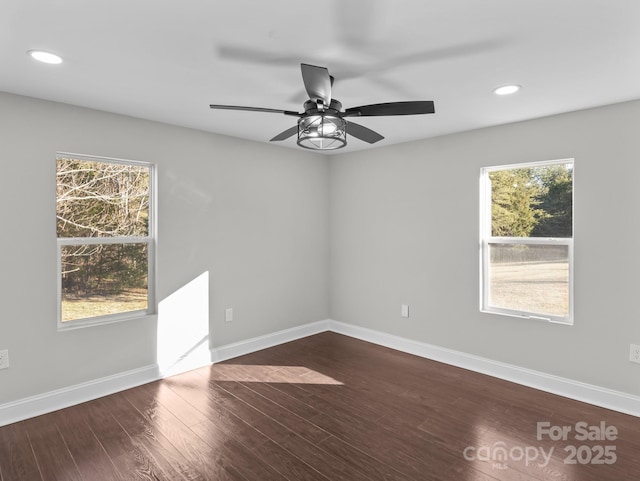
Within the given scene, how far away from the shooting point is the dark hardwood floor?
2.21m

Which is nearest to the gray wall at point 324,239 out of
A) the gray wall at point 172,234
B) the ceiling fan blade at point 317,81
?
the gray wall at point 172,234

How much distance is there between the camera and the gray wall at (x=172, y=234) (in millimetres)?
2756

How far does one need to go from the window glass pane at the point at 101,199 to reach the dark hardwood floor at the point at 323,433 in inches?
56.0

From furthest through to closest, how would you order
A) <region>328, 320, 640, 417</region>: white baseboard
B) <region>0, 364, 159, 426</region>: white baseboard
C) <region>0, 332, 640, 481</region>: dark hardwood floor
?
1. <region>328, 320, 640, 417</region>: white baseboard
2. <region>0, 364, 159, 426</region>: white baseboard
3. <region>0, 332, 640, 481</region>: dark hardwood floor

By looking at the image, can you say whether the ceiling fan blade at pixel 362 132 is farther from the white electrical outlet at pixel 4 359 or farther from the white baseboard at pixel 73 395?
the white electrical outlet at pixel 4 359

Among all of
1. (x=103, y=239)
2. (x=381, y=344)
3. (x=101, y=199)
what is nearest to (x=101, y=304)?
(x=103, y=239)

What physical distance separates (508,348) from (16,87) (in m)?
4.52

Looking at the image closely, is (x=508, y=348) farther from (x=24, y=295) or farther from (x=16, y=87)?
(x=16, y=87)

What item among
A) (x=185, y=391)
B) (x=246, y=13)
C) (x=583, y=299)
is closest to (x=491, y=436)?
(x=583, y=299)

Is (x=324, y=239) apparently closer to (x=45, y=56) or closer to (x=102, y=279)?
(x=102, y=279)

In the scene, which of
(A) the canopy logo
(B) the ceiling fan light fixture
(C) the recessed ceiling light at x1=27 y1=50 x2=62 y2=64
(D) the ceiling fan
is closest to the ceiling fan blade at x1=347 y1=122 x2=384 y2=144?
(D) the ceiling fan

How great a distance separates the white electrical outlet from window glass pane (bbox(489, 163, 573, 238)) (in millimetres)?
4228

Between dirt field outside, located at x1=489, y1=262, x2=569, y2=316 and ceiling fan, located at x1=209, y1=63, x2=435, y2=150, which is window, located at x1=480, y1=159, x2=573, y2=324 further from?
ceiling fan, located at x1=209, y1=63, x2=435, y2=150

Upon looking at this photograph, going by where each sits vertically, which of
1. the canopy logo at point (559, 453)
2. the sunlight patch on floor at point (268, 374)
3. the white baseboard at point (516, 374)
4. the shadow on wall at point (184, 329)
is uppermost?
the shadow on wall at point (184, 329)
